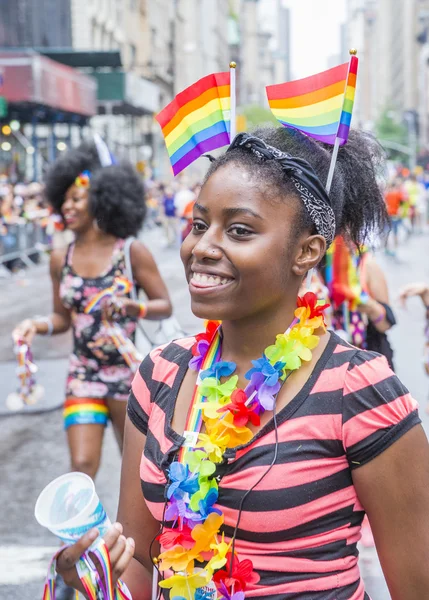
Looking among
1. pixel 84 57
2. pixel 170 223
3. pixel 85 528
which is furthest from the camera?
pixel 84 57

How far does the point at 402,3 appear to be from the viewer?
5153 inches

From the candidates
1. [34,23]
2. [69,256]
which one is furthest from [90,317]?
[34,23]

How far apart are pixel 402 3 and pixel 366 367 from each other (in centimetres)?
13737

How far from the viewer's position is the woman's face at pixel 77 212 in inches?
202

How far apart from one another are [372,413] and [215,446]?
1.12 feet

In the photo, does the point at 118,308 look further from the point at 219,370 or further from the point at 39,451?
the point at 39,451

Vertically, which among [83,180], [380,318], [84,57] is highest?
[84,57]

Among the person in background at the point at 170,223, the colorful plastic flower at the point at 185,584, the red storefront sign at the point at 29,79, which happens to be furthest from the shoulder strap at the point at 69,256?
the person in background at the point at 170,223

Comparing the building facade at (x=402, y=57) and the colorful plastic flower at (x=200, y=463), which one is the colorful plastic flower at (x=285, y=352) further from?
the building facade at (x=402, y=57)

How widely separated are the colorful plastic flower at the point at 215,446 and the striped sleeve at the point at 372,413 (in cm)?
26

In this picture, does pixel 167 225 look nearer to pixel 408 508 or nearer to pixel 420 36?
pixel 408 508

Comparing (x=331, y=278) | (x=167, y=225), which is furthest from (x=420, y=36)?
(x=331, y=278)

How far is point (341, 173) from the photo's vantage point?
2.35 meters

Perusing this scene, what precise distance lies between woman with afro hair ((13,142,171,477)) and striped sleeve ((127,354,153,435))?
2250 millimetres
